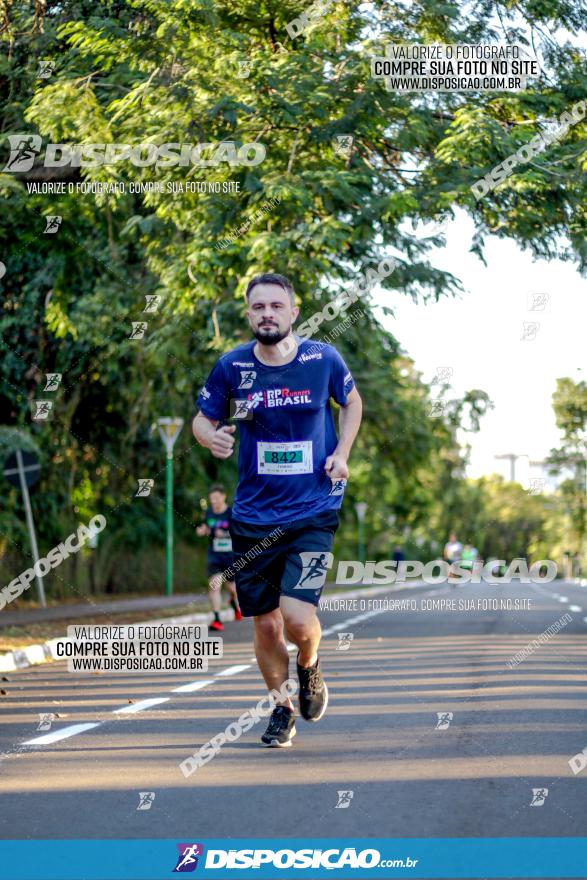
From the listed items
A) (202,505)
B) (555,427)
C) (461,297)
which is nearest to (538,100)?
(461,297)

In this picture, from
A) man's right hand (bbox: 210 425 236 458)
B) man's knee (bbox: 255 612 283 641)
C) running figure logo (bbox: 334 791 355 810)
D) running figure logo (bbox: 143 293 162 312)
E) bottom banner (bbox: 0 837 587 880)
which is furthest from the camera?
running figure logo (bbox: 143 293 162 312)

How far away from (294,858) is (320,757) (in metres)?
2.23

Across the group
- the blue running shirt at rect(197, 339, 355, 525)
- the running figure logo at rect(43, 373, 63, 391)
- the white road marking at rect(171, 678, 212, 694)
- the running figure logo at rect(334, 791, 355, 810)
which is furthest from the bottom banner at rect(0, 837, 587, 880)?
the running figure logo at rect(43, 373, 63, 391)

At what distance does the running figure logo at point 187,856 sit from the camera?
5008mm

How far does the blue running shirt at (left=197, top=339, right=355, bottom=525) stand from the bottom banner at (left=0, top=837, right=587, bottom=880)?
2.36 metres

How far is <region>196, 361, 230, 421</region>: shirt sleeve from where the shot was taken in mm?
7557

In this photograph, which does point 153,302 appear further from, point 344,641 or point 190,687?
point 190,687

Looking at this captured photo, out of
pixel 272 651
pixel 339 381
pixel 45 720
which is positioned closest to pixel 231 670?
pixel 45 720

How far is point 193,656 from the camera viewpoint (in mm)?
15078

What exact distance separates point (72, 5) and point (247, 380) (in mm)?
10134

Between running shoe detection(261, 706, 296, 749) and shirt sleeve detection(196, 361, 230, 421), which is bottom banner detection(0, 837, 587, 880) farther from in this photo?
shirt sleeve detection(196, 361, 230, 421)

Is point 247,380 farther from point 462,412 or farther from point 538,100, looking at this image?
point 462,412

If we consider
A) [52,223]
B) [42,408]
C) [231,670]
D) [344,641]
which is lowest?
[344,641]

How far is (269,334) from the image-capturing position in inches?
288
